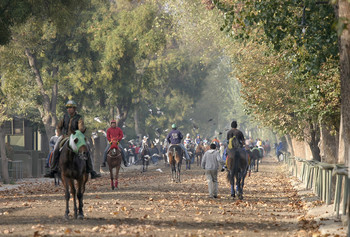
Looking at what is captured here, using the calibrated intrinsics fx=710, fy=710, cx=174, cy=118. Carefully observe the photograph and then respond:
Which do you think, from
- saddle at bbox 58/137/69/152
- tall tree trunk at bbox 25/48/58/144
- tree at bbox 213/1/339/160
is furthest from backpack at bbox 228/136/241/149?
tall tree trunk at bbox 25/48/58/144

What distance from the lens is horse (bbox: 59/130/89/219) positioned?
1421 centimetres

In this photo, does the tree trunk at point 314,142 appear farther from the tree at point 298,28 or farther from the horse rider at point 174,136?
the tree at point 298,28

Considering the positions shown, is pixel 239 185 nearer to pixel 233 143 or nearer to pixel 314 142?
pixel 233 143

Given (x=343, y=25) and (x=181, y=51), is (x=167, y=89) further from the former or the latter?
(x=343, y=25)

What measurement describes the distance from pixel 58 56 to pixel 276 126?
1454cm

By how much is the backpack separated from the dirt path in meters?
1.58

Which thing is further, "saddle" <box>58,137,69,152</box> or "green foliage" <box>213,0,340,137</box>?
"green foliage" <box>213,0,340,137</box>

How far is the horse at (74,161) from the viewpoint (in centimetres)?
1421

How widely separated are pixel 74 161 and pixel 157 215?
222 cm

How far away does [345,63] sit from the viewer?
1477 centimetres

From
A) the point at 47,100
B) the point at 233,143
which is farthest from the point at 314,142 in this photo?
the point at 47,100

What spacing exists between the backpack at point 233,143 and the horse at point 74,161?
6.93 meters

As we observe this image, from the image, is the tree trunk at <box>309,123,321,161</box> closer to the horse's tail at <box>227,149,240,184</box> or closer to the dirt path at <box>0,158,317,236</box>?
the dirt path at <box>0,158,317,236</box>

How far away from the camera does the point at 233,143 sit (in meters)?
21.0
